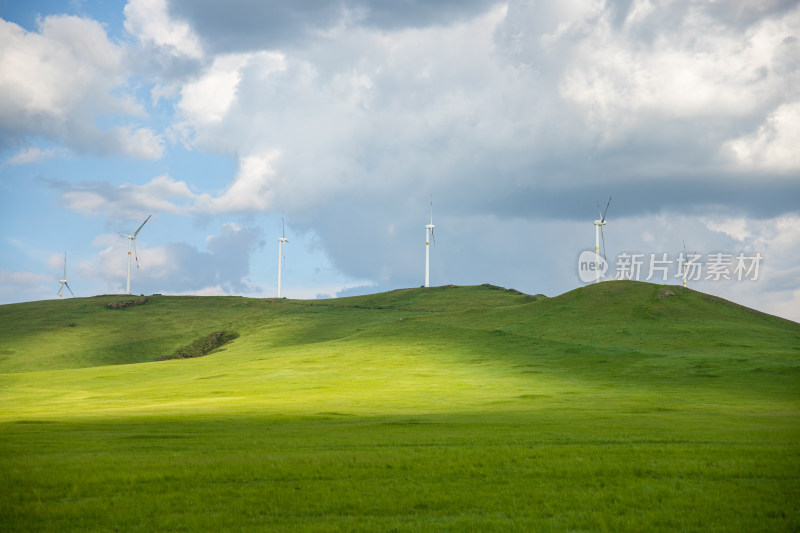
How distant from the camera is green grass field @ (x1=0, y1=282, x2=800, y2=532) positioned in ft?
52.9

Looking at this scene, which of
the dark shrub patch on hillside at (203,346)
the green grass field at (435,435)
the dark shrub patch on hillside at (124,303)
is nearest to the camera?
the green grass field at (435,435)

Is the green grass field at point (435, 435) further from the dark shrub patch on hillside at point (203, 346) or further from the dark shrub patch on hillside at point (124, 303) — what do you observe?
the dark shrub patch on hillside at point (124, 303)

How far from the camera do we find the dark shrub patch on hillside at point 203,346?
135 meters

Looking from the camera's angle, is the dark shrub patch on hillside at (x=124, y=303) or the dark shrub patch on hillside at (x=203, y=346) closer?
the dark shrub patch on hillside at (x=203, y=346)

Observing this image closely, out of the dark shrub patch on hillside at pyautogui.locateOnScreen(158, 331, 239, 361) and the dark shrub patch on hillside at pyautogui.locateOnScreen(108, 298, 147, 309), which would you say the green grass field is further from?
the dark shrub patch on hillside at pyautogui.locateOnScreen(108, 298, 147, 309)

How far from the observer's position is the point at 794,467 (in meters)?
20.4

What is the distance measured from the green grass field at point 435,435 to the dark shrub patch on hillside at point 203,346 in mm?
24352

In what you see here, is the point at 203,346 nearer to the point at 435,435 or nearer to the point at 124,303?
the point at 124,303

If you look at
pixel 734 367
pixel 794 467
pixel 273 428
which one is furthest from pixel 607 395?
pixel 794 467

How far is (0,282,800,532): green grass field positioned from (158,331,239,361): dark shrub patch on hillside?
24.4 m

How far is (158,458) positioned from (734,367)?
67.8m

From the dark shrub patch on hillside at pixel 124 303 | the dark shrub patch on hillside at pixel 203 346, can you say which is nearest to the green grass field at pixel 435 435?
the dark shrub patch on hillside at pixel 203 346

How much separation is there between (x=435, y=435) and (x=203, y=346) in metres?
120

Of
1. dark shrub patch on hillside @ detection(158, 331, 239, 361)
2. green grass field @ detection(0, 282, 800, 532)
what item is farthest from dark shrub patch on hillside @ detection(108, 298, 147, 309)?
green grass field @ detection(0, 282, 800, 532)
